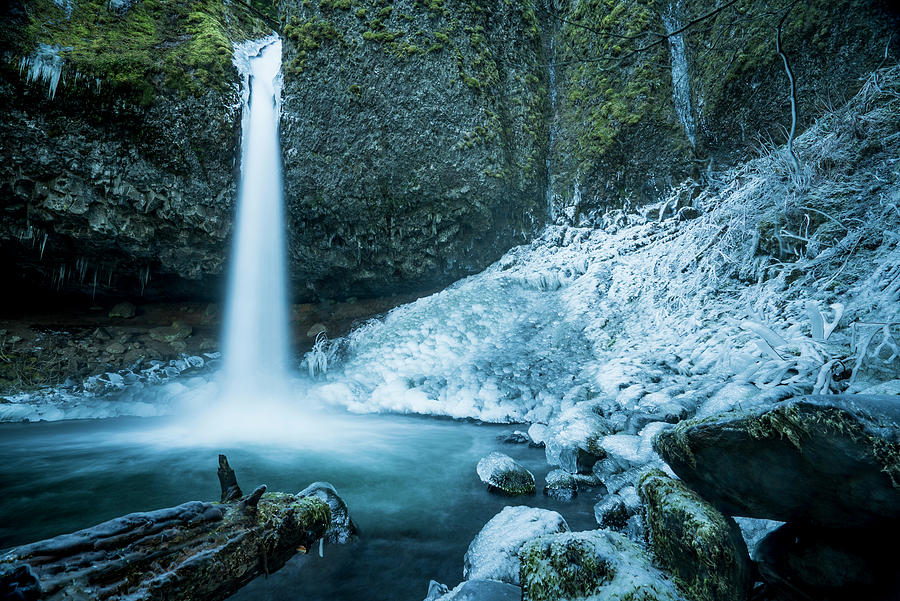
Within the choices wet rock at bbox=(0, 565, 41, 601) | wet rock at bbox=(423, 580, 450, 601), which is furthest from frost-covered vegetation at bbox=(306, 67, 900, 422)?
wet rock at bbox=(0, 565, 41, 601)

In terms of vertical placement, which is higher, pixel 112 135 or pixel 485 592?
pixel 112 135

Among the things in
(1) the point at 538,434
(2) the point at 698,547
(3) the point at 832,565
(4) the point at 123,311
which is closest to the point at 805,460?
(3) the point at 832,565

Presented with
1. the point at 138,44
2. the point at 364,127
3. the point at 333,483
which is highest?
the point at 138,44

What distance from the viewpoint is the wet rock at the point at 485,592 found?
165cm

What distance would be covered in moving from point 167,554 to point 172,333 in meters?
10.7

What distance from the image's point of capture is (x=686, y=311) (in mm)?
5180

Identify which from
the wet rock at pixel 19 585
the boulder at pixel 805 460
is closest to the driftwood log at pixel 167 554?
the wet rock at pixel 19 585

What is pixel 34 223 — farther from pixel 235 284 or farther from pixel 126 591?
pixel 126 591

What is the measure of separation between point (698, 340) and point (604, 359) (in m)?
1.30

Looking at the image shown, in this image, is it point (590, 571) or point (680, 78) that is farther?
point (680, 78)

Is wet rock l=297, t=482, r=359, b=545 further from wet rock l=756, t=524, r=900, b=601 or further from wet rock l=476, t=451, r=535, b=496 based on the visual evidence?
wet rock l=756, t=524, r=900, b=601

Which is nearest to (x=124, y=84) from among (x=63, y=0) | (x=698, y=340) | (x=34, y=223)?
(x=63, y=0)

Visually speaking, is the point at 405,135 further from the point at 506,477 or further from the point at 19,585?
the point at 19,585

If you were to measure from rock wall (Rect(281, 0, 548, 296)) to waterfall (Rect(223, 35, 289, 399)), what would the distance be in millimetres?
470
